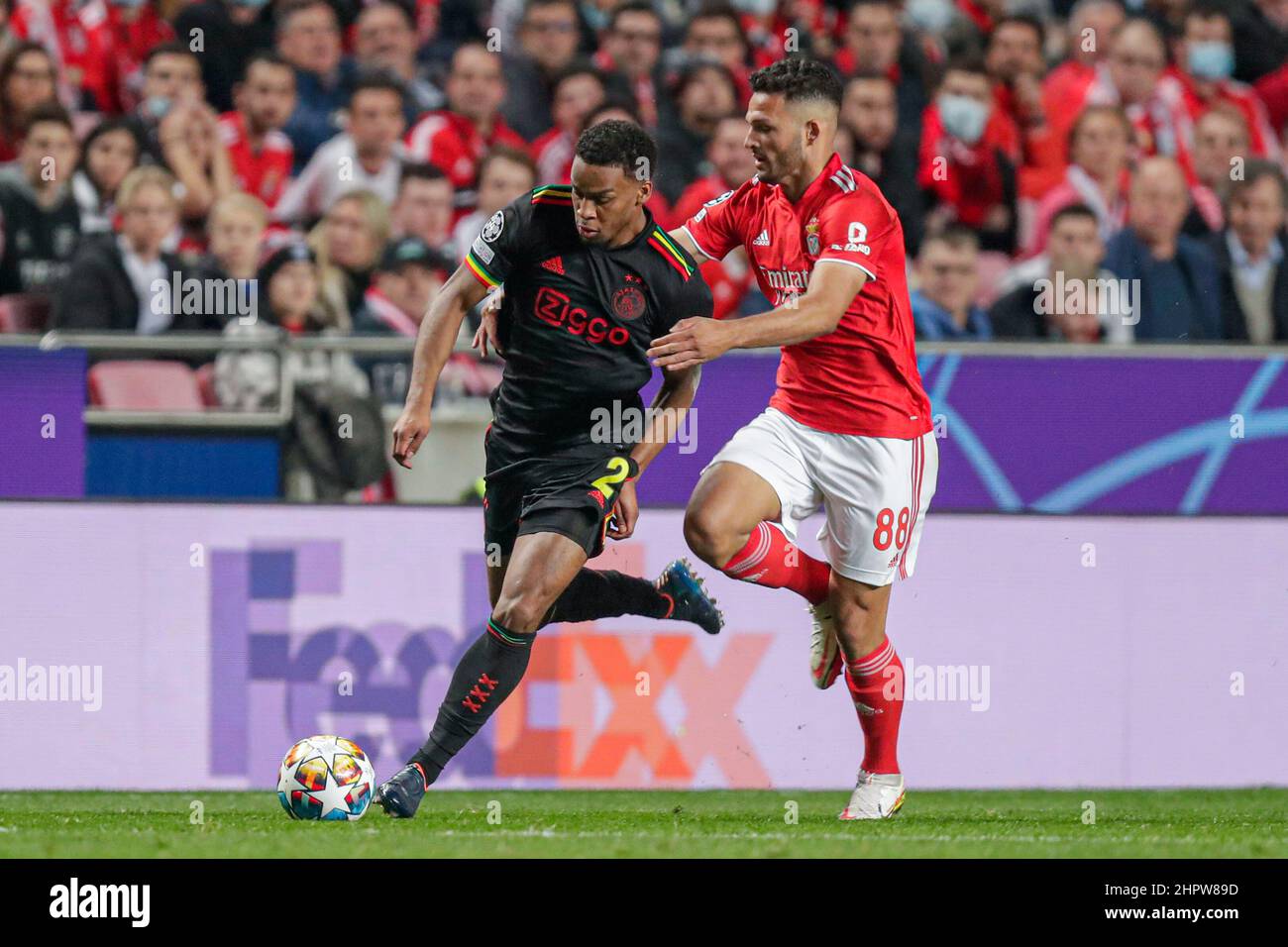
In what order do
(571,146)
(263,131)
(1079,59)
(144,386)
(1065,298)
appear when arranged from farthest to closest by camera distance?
1. (1079,59)
2. (263,131)
3. (571,146)
4. (1065,298)
5. (144,386)

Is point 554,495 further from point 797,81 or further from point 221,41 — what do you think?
point 221,41

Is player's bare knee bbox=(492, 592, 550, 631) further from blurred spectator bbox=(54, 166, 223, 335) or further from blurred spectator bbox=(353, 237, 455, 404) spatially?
blurred spectator bbox=(54, 166, 223, 335)

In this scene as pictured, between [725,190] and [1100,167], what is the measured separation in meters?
2.50

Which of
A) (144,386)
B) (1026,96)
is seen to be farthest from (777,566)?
(1026,96)

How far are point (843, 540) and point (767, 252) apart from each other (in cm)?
111

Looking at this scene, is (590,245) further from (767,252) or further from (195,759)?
(195,759)

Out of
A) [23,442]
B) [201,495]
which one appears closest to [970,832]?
[201,495]

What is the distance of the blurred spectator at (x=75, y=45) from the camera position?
12031 mm

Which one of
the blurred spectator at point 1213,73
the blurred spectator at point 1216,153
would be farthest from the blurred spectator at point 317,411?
the blurred spectator at point 1213,73

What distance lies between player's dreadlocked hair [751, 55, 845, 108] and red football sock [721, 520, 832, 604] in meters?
1.58

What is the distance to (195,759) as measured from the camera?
8.72 m

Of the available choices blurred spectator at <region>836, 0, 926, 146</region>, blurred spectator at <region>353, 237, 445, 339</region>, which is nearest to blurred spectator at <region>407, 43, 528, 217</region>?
blurred spectator at <region>353, 237, 445, 339</region>

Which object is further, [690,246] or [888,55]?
[888,55]

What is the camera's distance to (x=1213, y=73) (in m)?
13.3
